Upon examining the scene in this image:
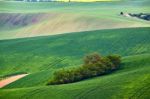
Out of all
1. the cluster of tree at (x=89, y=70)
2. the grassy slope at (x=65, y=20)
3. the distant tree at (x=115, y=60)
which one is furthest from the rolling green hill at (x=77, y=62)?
the grassy slope at (x=65, y=20)

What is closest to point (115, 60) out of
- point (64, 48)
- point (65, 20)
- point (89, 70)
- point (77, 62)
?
point (89, 70)

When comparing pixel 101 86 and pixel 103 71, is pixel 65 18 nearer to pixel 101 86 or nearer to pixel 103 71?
pixel 103 71

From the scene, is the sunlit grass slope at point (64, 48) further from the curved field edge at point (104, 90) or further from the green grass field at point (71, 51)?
the curved field edge at point (104, 90)

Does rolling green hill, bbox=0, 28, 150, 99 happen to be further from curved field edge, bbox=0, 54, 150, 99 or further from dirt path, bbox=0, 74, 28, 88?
dirt path, bbox=0, 74, 28, 88

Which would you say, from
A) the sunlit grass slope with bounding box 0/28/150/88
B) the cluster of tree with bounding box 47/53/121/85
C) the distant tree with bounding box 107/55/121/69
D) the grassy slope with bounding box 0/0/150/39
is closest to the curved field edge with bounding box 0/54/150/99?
the distant tree with bounding box 107/55/121/69

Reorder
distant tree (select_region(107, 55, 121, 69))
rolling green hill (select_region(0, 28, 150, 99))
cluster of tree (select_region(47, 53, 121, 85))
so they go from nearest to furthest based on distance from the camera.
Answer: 1. rolling green hill (select_region(0, 28, 150, 99))
2. cluster of tree (select_region(47, 53, 121, 85))
3. distant tree (select_region(107, 55, 121, 69))

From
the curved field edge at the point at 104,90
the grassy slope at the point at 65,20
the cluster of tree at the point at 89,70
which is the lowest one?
the grassy slope at the point at 65,20

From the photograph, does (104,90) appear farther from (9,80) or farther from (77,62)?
(77,62)
